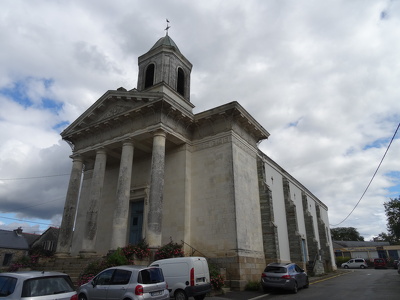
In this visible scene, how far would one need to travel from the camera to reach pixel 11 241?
39438mm

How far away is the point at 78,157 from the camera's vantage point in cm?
2161

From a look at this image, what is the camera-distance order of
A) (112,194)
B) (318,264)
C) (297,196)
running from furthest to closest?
(297,196) < (318,264) < (112,194)

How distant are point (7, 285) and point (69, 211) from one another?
14269mm

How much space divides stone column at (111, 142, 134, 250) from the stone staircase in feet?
4.83

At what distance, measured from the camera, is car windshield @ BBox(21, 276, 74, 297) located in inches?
239

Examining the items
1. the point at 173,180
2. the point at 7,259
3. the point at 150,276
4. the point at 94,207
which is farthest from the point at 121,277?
the point at 7,259

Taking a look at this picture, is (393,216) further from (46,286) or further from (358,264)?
(46,286)

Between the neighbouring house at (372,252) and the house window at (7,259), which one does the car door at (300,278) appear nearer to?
the house window at (7,259)

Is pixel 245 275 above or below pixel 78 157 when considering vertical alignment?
below

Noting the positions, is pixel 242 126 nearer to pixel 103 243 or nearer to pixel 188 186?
pixel 188 186

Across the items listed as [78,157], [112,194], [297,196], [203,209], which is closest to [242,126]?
[203,209]

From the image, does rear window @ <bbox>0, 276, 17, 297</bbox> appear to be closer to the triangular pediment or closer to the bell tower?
the triangular pediment

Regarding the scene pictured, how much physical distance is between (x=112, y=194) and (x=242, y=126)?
11095mm

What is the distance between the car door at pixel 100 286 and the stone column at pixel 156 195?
5.70 metres
